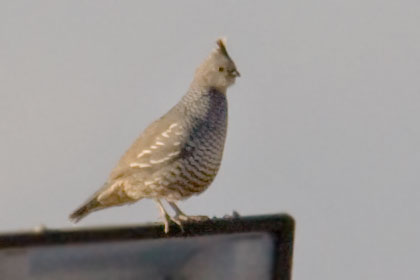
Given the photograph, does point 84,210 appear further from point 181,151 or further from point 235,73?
point 235,73

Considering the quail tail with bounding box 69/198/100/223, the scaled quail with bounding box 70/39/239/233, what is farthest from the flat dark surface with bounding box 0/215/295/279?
the quail tail with bounding box 69/198/100/223

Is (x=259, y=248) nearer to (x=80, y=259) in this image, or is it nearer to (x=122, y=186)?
(x=80, y=259)

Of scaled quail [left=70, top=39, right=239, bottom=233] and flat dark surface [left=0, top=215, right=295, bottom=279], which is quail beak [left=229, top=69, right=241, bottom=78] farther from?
flat dark surface [left=0, top=215, right=295, bottom=279]

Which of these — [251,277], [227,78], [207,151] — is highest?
[227,78]

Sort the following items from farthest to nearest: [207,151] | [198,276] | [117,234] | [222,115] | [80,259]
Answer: [222,115]
[207,151]
[198,276]
[117,234]
[80,259]

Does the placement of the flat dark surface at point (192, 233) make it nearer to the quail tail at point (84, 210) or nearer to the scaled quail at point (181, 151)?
the scaled quail at point (181, 151)

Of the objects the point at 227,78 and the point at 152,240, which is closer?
the point at 152,240

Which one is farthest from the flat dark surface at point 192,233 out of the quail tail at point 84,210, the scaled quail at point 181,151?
the quail tail at point 84,210

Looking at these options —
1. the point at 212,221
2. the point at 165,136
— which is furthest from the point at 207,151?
the point at 212,221
